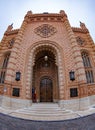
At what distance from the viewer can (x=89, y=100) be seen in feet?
32.2

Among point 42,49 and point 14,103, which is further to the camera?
point 42,49

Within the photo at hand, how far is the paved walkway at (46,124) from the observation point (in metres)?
5.75

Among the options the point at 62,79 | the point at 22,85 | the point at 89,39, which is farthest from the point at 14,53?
the point at 89,39

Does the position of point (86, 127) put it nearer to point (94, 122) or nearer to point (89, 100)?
point (94, 122)

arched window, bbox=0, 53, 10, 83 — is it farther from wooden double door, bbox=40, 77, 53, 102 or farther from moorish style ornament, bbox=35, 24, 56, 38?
moorish style ornament, bbox=35, 24, 56, 38

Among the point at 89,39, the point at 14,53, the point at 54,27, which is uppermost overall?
the point at 54,27

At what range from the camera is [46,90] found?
15.0 meters

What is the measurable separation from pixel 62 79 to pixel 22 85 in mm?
3856

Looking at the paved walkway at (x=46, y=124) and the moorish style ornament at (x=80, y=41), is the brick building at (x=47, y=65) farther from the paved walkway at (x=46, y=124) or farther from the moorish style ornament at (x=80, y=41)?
the paved walkway at (x=46, y=124)

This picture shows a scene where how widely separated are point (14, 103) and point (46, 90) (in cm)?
560

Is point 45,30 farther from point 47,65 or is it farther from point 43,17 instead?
point 47,65

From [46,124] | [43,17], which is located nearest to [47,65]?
[43,17]

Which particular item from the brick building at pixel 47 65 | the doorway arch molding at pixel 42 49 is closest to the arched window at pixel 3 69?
the brick building at pixel 47 65

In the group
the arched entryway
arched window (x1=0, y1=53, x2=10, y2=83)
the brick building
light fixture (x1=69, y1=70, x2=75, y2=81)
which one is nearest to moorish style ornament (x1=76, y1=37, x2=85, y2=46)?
the brick building
